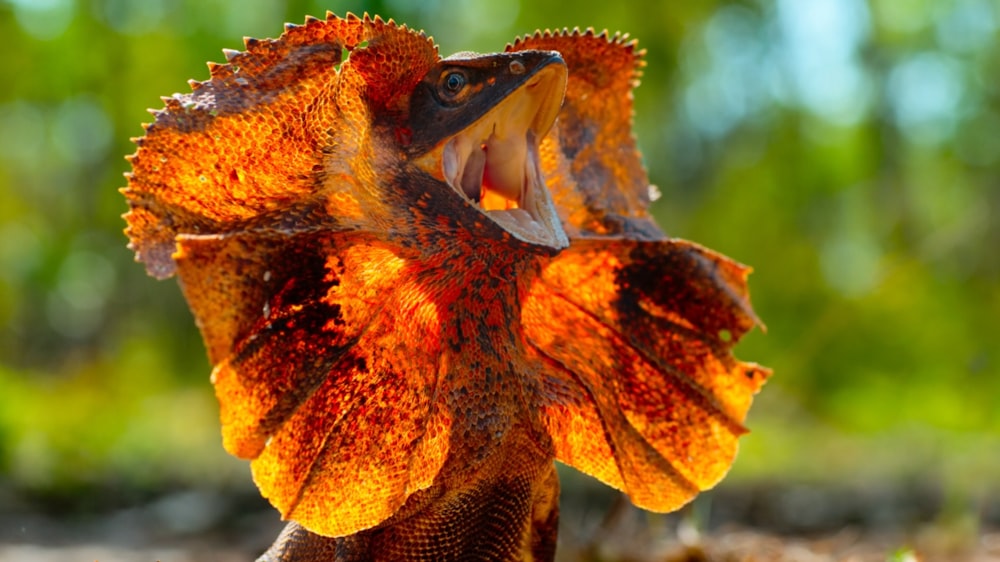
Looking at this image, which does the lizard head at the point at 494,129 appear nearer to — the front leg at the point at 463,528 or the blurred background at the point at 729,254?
the front leg at the point at 463,528

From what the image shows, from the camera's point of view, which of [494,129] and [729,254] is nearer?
[494,129]

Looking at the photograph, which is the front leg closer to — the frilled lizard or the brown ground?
the frilled lizard

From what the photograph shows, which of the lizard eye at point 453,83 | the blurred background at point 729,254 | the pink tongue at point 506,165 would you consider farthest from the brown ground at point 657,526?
the lizard eye at point 453,83

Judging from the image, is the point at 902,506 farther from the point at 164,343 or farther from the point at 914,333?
the point at 164,343

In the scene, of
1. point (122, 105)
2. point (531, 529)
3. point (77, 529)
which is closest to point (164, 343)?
point (122, 105)

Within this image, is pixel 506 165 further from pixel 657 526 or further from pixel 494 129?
pixel 657 526

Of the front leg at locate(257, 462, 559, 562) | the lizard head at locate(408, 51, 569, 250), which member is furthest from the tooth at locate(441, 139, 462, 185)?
the front leg at locate(257, 462, 559, 562)

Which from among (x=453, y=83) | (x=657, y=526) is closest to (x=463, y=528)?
(x=453, y=83)
